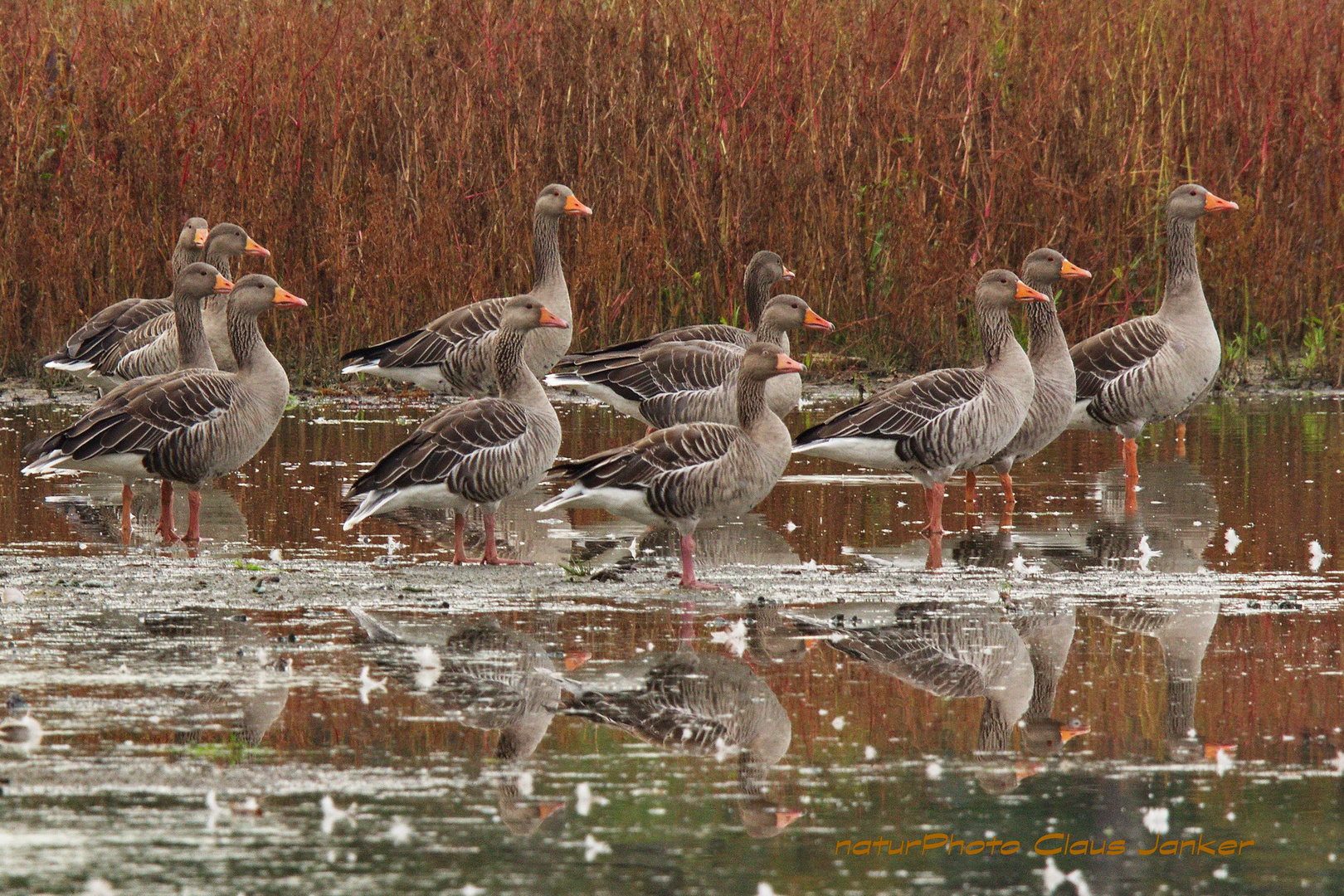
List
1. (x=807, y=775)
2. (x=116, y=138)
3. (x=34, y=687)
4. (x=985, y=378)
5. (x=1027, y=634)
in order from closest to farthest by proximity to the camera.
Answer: (x=807, y=775)
(x=34, y=687)
(x=1027, y=634)
(x=985, y=378)
(x=116, y=138)

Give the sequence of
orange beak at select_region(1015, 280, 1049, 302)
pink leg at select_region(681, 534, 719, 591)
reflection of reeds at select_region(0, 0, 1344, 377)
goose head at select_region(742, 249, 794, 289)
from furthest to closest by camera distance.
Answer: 1. reflection of reeds at select_region(0, 0, 1344, 377)
2. goose head at select_region(742, 249, 794, 289)
3. orange beak at select_region(1015, 280, 1049, 302)
4. pink leg at select_region(681, 534, 719, 591)

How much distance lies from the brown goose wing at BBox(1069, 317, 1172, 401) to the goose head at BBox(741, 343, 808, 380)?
4.29 meters

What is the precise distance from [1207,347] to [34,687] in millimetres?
9747

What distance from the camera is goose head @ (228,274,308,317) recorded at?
37.5 feet

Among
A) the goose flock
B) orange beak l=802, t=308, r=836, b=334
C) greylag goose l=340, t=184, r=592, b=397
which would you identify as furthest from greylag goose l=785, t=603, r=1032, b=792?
greylag goose l=340, t=184, r=592, b=397

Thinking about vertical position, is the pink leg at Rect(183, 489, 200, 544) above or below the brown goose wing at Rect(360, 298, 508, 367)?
below

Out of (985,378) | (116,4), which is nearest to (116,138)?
(116,4)

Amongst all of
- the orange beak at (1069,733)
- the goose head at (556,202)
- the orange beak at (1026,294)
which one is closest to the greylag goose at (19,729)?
the orange beak at (1069,733)

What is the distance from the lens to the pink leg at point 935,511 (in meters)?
10.5

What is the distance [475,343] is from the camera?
48.9 feet

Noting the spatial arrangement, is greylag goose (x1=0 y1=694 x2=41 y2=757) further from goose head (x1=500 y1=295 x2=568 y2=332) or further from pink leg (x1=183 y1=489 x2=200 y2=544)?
goose head (x1=500 y1=295 x2=568 y2=332)

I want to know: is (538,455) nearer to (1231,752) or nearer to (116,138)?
(1231,752)

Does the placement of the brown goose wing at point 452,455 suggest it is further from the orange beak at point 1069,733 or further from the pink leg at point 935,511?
the orange beak at point 1069,733

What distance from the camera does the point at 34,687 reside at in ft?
22.1
